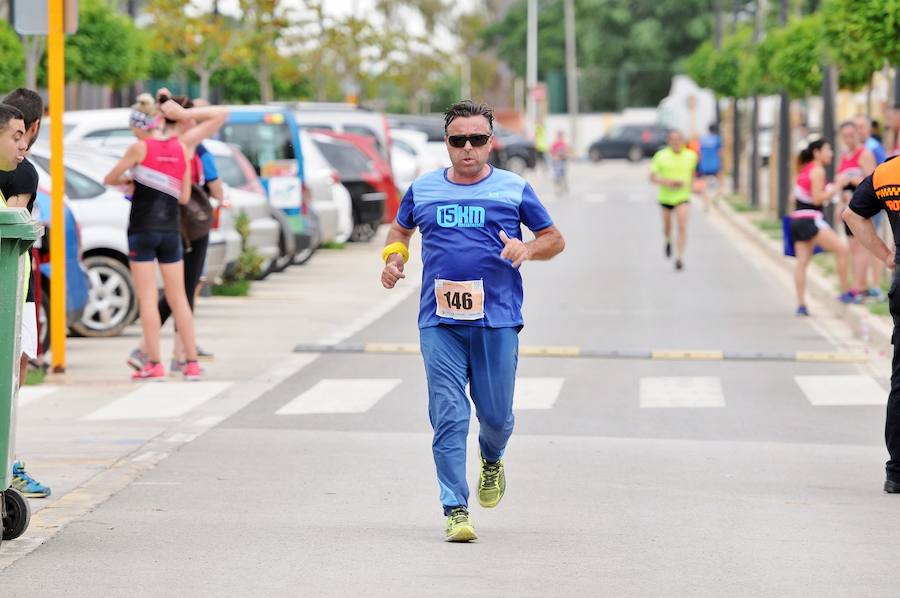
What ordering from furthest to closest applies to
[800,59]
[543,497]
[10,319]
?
[800,59]
[543,497]
[10,319]

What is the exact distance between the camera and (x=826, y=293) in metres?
20.2

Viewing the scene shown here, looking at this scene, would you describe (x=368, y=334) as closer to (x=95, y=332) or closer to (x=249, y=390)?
(x=95, y=332)

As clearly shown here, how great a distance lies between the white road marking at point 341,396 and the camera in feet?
39.1

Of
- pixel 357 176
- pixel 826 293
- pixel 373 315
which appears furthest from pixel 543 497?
pixel 357 176

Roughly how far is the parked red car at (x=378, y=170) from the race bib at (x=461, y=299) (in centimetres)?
2064

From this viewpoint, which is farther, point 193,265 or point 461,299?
point 193,265

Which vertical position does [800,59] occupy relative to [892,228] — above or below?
above

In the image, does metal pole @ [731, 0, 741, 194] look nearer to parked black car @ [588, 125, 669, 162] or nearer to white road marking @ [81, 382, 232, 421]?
parked black car @ [588, 125, 669, 162]

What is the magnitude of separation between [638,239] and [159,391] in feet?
66.6

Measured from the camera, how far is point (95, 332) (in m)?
16.1

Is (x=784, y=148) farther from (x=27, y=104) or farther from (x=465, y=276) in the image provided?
(x=465, y=276)

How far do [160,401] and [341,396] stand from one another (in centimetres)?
114

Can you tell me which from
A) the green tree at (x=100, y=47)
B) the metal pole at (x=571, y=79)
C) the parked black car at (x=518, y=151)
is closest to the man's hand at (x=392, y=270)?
the green tree at (x=100, y=47)

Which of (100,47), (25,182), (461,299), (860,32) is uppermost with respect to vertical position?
(100,47)
